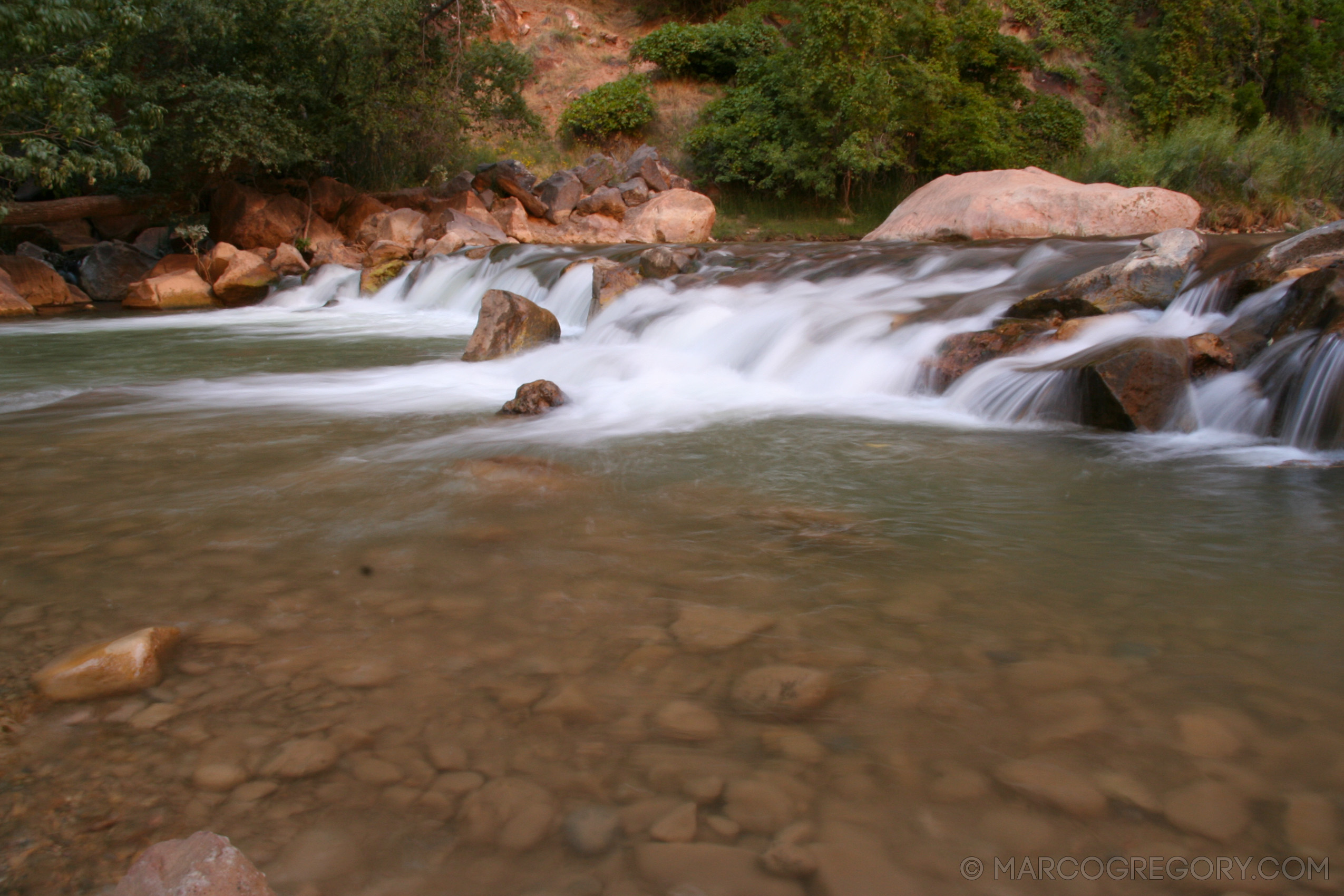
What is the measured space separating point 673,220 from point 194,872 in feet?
55.7

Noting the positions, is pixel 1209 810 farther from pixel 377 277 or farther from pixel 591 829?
pixel 377 277

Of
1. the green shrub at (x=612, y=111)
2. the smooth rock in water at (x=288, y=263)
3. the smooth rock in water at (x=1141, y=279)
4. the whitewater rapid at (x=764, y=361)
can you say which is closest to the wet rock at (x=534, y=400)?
the whitewater rapid at (x=764, y=361)

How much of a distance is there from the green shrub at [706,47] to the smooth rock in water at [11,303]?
57.4 feet

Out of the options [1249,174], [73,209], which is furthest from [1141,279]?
[73,209]

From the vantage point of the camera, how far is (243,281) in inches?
573

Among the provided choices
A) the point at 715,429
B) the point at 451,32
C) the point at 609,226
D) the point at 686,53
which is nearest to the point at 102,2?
the point at 451,32

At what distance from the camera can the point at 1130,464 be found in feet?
14.5

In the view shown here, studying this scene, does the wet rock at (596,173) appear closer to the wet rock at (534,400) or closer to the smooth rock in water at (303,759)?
the wet rock at (534,400)

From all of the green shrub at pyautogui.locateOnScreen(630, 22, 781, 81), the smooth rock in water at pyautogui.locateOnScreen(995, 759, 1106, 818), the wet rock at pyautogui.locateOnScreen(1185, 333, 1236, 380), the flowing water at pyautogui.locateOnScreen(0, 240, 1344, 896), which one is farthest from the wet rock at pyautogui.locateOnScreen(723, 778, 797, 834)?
the green shrub at pyautogui.locateOnScreen(630, 22, 781, 81)

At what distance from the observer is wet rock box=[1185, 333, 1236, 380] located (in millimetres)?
5203

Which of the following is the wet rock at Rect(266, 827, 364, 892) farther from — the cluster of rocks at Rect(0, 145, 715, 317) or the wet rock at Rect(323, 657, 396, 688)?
the cluster of rocks at Rect(0, 145, 715, 317)

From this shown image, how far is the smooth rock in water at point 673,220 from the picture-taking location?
1750cm

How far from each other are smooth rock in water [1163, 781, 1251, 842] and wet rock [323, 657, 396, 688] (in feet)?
5.97

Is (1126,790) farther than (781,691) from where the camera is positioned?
No
